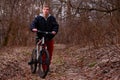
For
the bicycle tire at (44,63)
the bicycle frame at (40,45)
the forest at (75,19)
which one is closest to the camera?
the bicycle tire at (44,63)

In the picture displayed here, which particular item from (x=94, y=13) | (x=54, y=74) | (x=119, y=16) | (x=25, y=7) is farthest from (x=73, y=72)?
(x=25, y=7)

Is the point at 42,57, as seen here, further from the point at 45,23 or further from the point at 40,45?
the point at 45,23

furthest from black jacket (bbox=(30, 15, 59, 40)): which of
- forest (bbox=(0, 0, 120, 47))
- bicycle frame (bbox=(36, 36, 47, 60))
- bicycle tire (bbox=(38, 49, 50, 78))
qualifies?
forest (bbox=(0, 0, 120, 47))

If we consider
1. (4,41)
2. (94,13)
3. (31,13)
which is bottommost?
(4,41)

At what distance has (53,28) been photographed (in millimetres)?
9070

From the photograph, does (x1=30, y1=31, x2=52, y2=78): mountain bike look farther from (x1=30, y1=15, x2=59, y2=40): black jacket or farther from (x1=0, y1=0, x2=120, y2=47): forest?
(x1=0, y1=0, x2=120, y2=47): forest

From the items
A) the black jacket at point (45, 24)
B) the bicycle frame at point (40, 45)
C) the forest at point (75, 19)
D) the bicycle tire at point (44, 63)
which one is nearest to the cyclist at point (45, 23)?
the black jacket at point (45, 24)

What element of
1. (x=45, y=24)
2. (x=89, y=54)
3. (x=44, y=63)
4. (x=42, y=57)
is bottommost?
(x=89, y=54)

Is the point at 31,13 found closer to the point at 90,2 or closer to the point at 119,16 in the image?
the point at 90,2

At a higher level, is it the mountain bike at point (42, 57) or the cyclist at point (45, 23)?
the cyclist at point (45, 23)

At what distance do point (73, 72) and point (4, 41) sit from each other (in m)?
14.2

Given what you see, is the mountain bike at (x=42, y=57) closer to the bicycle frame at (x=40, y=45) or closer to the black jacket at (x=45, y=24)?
the bicycle frame at (x=40, y=45)

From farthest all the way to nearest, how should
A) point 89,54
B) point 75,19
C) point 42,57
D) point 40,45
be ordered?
point 89,54 < point 75,19 < point 40,45 < point 42,57

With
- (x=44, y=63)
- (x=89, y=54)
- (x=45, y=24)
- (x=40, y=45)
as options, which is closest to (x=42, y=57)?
(x=44, y=63)
